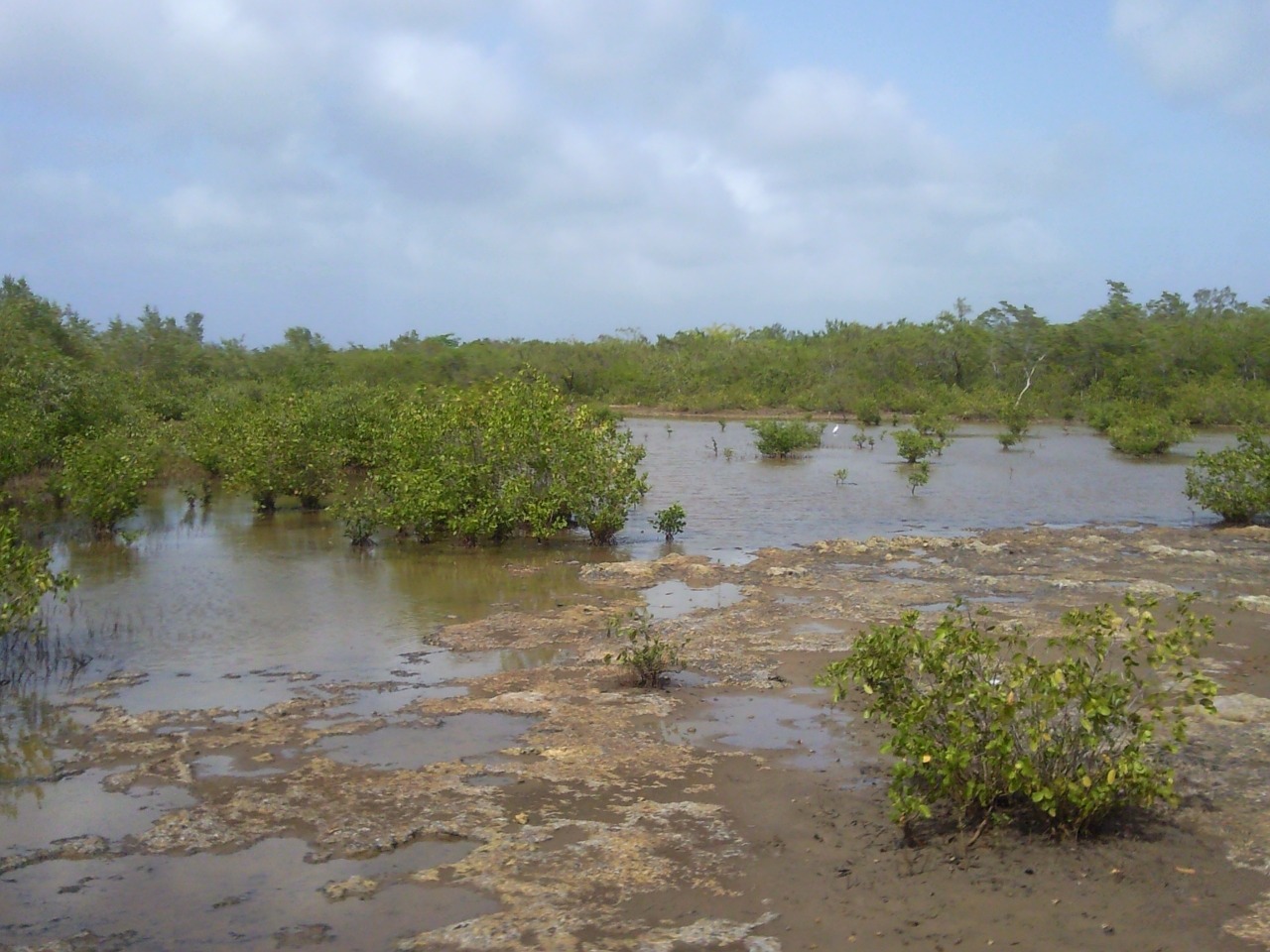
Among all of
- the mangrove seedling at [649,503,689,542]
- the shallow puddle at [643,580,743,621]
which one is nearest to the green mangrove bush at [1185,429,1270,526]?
the mangrove seedling at [649,503,689,542]

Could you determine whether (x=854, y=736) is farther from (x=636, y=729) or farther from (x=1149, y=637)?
(x=1149, y=637)

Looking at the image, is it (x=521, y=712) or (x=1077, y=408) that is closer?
(x=521, y=712)

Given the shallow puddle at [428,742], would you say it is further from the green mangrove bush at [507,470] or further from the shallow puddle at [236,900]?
the green mangrove bush at [507,470]

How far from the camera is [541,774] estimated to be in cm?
674

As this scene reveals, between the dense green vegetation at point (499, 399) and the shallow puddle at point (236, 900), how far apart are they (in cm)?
1019

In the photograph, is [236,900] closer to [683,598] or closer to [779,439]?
[683,598]

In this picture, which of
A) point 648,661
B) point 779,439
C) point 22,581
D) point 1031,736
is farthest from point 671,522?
point 779,439

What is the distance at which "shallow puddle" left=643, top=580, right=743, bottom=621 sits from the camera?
38.7 ft

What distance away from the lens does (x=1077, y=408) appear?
165 ft

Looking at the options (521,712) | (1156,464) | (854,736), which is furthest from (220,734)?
(1156,464)

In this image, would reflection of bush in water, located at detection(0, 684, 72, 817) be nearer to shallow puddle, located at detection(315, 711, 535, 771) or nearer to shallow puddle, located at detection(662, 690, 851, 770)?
shallow puddle, located at detection(315, 711, 535, 771)

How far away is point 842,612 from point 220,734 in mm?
6104

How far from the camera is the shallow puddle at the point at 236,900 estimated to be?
486cm

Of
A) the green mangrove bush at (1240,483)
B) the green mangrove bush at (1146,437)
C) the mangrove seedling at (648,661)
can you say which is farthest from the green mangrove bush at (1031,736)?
the green mangrove bush at (1146,437)
